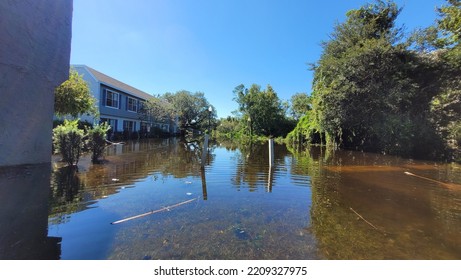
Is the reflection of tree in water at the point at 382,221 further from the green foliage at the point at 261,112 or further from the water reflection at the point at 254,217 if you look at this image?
the green foliage at the point at 261,112

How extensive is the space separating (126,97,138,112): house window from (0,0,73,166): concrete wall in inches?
817

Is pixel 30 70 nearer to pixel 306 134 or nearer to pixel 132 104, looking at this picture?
pixel 132 104

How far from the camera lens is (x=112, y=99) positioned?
2506 cm

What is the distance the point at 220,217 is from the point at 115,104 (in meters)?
24.6

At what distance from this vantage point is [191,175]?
336 inches

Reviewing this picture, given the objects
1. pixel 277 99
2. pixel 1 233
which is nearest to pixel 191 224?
pixel 1 233

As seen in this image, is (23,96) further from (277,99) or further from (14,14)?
(277,99)

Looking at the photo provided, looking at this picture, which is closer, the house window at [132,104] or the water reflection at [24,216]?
the water reflection at [24,216]

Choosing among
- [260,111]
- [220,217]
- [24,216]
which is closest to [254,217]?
[220,217]

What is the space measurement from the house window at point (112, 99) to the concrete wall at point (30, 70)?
16.6 metres

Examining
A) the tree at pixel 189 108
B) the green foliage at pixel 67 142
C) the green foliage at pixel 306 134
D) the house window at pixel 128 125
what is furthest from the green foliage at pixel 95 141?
the tree at pixel 189 108

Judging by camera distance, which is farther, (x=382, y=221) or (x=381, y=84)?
(x=381, y=84)

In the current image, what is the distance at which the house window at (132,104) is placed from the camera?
28.6m

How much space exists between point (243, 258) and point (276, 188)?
3.91 metres
